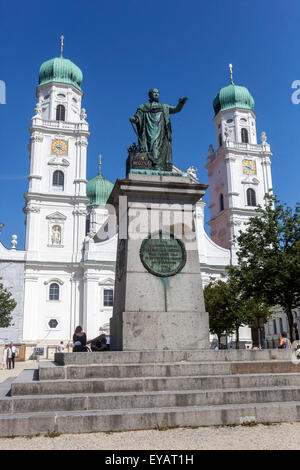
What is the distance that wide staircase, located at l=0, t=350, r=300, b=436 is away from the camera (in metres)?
5.61

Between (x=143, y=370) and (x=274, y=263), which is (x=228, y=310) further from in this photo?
(x=143, y=370)

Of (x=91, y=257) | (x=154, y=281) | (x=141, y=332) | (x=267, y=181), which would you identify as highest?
(x=267, y=181)

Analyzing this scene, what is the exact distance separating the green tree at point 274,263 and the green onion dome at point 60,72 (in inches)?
1402

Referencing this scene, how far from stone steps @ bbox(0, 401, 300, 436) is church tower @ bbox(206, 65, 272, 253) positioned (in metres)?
41.7

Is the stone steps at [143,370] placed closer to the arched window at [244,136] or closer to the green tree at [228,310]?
the green tree at [228,310]

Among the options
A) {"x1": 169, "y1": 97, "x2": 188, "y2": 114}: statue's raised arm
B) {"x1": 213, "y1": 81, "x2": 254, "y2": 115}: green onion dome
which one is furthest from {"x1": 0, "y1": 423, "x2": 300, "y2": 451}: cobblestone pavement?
→ {"x1": 213, "y1": 81, "x2": 254, "y2": 115}: green onion dome

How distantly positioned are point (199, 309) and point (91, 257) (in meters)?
34.5

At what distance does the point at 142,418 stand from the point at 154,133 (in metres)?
6.29

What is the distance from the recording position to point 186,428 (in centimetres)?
568

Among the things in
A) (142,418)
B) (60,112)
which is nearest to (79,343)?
(142,418)

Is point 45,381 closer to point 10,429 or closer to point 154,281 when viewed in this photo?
point 10,429

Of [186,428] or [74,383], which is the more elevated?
[74,383]

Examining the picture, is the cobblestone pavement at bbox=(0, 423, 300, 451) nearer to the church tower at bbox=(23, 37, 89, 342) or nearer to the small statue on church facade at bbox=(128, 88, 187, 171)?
the small statue on church facade at bbox=(128, 88, 187, 171)
